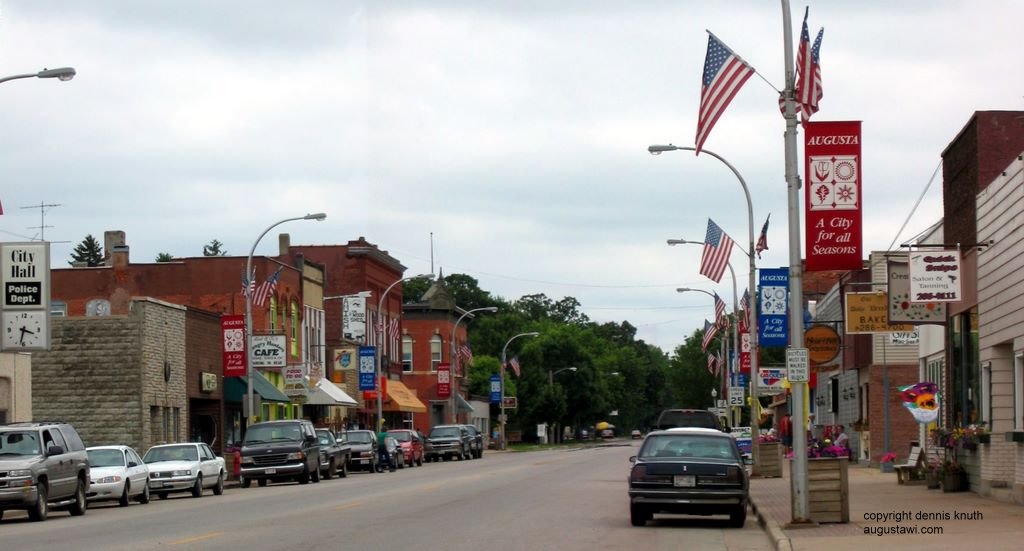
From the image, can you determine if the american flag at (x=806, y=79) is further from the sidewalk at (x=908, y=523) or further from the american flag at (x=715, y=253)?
the american flag at (x=715, y=253)

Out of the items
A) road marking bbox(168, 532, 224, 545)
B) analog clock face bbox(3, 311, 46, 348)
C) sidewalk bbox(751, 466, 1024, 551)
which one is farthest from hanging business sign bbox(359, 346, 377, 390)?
road marking bbox(168, 532, 224, 545)

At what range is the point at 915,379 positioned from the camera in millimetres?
46312

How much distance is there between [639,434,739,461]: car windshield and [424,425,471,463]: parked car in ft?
154

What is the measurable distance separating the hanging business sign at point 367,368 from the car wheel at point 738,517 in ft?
148

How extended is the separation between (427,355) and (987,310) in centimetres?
7630

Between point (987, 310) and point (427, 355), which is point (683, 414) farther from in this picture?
point (427, 355)

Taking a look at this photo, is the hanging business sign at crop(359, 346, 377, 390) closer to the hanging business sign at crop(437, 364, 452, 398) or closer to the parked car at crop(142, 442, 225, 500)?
the hanging business sign at crop(437, 364, 452, 398)

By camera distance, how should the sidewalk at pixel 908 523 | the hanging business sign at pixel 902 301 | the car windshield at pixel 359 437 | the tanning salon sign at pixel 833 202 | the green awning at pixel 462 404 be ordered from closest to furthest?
the sidewalk at pixel 908 523 < the tanning salon sign at pixel 833 202 < the hanging business sign at pixel 902 301 < the car windshield at pixel 359 437 < the green awning at pixel 462 404

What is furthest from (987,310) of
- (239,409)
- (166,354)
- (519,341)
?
(519,341)

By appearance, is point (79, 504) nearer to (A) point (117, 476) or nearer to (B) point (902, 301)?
(A) point (117, 476)

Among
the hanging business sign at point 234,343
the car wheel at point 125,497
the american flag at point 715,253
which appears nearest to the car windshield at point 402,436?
the hanging business sign at point 234,343

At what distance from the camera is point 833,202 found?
21.0 meters

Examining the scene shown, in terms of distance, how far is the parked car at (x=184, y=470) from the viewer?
35406mm

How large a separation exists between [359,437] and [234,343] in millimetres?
5924
